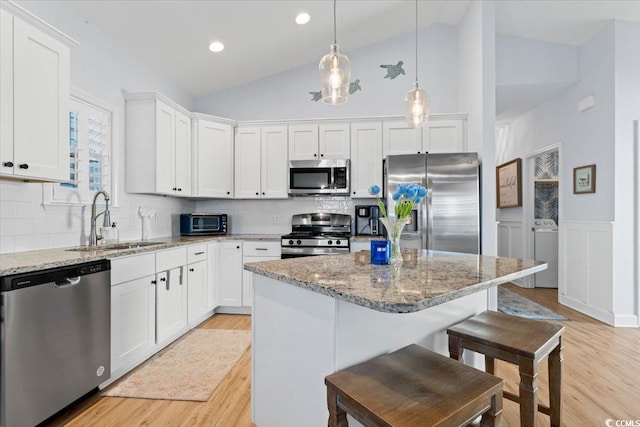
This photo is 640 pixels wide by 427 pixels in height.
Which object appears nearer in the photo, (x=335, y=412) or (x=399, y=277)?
(x=335, y=412)

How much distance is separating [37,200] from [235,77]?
271 centimetres

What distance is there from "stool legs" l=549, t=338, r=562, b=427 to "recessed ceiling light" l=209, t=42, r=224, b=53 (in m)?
3.77

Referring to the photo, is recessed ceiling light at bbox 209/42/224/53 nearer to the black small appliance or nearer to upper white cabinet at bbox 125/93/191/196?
upper white cabinet at bbox 125/93/191/196

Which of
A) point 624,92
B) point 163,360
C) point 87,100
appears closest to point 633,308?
point 624,92

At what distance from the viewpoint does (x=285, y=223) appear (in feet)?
14.4

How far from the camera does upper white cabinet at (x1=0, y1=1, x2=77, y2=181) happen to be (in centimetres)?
179

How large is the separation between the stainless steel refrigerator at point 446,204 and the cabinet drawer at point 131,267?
2.37 meters

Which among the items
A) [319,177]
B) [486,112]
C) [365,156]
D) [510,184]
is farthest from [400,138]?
[510,184]

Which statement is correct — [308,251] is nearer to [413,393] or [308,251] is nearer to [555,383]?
[555,383]

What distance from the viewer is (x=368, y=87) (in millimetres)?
4395

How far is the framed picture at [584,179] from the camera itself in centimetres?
371

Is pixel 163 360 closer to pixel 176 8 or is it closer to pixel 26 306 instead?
pixel 26 306

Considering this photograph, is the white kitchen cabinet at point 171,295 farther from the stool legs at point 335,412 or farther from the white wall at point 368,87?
the white wall at point 368,87

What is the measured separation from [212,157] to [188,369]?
7.90ft
